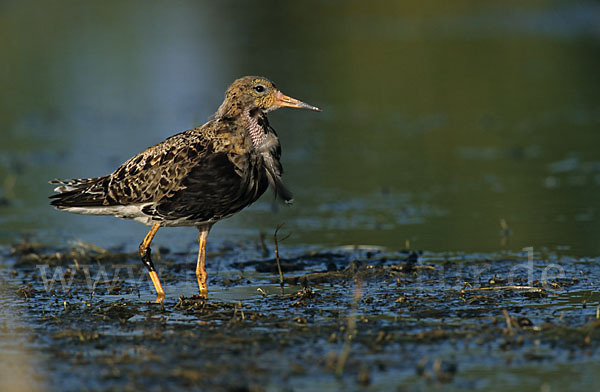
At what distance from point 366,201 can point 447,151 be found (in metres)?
3.46

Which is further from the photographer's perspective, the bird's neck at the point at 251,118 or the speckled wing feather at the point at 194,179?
the bird's neck at the point at 251,118

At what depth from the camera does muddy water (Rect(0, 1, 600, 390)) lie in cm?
618

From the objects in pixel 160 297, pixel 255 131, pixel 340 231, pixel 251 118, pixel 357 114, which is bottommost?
pixel 160 297

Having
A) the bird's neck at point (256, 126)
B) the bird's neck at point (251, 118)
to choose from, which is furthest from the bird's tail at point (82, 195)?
the bird's neck at point (256, 126)

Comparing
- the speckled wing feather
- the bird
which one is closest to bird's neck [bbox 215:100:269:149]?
the bird

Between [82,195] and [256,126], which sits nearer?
[256,126]

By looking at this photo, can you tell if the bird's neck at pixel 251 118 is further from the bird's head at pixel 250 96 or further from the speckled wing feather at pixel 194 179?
the speckled wing feather at pixel 194 179

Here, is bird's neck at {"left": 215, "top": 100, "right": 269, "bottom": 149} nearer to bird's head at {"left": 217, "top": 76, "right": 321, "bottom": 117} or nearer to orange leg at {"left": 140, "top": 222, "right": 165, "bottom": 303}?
bird's head at {"left": 217, "top": 76, "right": 321, "bottom": 117}

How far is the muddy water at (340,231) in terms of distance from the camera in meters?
6.18

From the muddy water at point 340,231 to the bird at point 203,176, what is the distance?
702 mm

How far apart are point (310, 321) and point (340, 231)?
3.91 meters

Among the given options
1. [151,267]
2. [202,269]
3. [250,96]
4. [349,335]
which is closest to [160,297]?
[151,267]

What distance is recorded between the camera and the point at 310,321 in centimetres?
710

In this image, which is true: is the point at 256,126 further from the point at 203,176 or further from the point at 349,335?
the point at 349,335
